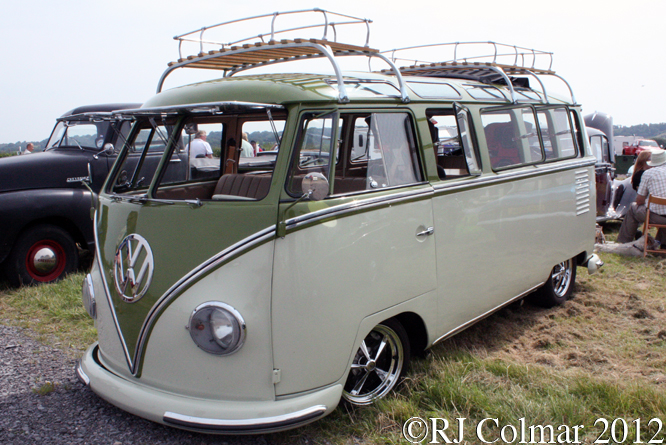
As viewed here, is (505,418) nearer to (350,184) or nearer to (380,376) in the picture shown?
(380,376)

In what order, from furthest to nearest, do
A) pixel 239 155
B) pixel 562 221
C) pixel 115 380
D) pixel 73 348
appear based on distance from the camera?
1. pixel 562 221
2. pixel 73 348
3. pixel 239 155
4. pixel 115 380

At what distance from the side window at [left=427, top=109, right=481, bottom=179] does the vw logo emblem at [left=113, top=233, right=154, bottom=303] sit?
2.12 meters

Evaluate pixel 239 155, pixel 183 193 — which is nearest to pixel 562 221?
pixel 239 155

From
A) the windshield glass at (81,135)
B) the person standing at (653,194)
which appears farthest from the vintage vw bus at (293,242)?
the person standing at (653,194)

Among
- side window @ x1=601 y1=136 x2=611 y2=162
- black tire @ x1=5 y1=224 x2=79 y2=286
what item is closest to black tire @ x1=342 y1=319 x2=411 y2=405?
black tire @ x1=5 y1=224 x2=79 y2=286

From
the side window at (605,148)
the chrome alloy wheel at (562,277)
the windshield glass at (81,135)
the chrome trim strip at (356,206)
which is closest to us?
the chrome trim strip at (356,206)

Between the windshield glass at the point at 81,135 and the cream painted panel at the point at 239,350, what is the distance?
495 cm

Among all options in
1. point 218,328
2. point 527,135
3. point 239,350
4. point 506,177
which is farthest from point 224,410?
point 527,135

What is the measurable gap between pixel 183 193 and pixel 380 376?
1.88 m

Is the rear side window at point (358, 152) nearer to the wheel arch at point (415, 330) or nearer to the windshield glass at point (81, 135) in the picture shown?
the wheel arch at point (415, 330)

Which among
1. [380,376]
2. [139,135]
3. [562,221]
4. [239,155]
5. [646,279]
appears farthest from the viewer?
[646,279]

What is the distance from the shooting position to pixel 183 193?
155 inches

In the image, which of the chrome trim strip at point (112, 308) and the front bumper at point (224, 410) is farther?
the chrome trim strip at point (112, 308)

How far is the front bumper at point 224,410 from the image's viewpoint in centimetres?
275
